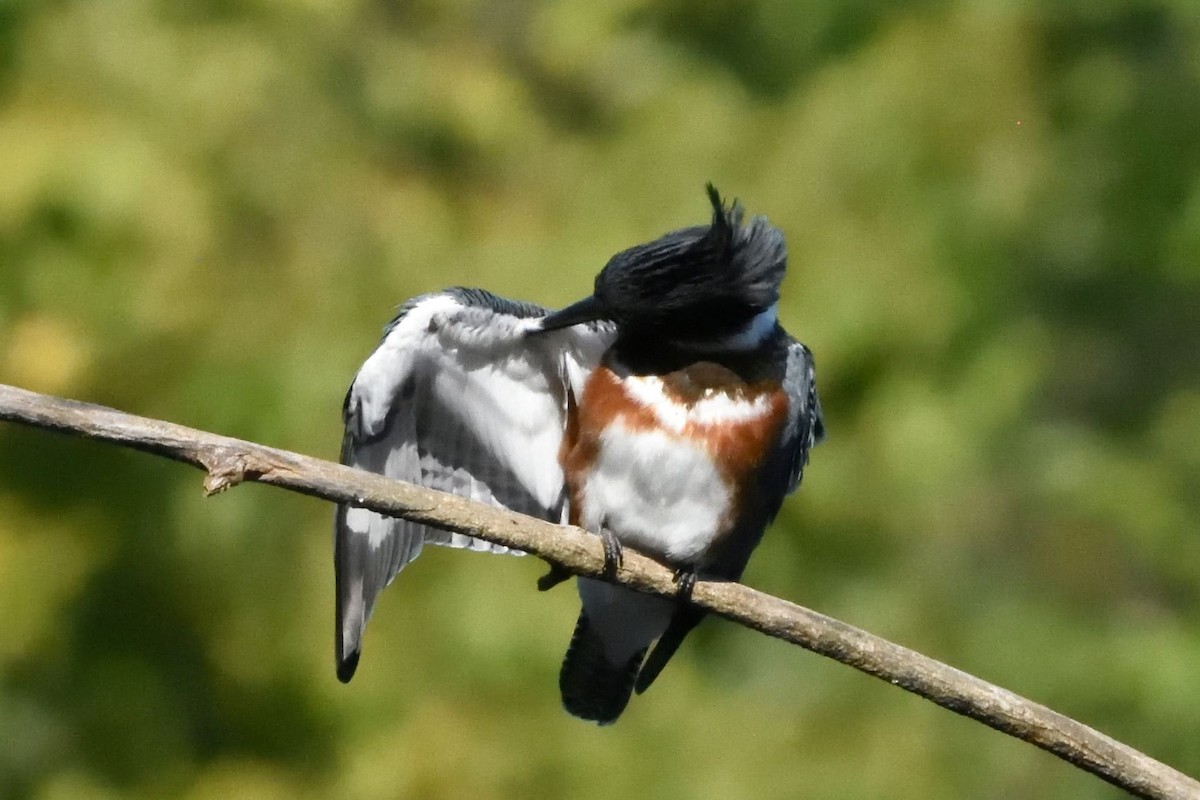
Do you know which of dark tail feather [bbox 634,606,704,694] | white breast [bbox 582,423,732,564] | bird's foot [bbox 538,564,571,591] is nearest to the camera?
bird's foot [bbox 538,564,571,591]

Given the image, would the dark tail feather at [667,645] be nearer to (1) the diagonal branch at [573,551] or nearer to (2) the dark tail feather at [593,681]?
(2) the dark tail feather at [593,681]

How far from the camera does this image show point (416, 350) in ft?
9.21

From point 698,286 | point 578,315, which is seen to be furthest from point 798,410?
point 578,315

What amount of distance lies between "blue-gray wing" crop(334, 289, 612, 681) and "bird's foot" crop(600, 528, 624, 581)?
11.0 inches

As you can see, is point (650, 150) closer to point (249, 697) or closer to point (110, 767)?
point (249, 697)

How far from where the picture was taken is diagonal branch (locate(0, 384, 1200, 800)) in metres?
1.98

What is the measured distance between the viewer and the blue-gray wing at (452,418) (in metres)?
2.78

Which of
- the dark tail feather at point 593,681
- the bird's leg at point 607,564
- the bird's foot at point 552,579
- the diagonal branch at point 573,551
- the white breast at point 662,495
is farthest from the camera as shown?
the dark tail feather at point 593,681

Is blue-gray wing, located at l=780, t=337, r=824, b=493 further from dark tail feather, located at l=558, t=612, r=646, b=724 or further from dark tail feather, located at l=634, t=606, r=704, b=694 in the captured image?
dark tail feather, located at l=558, t=612, r=646, b=724

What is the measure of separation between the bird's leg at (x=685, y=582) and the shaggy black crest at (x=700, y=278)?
17.6 inches

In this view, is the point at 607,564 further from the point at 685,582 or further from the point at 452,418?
the point at 452,418

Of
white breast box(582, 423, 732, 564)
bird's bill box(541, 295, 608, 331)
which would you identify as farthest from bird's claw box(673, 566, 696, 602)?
bird's bill box(541, 295, 608, 331)

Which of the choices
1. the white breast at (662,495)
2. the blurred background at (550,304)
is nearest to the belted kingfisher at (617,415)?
the white breast at (662,495)

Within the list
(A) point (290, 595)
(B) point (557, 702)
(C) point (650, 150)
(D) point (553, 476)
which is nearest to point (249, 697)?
(A) point (290, 595)
